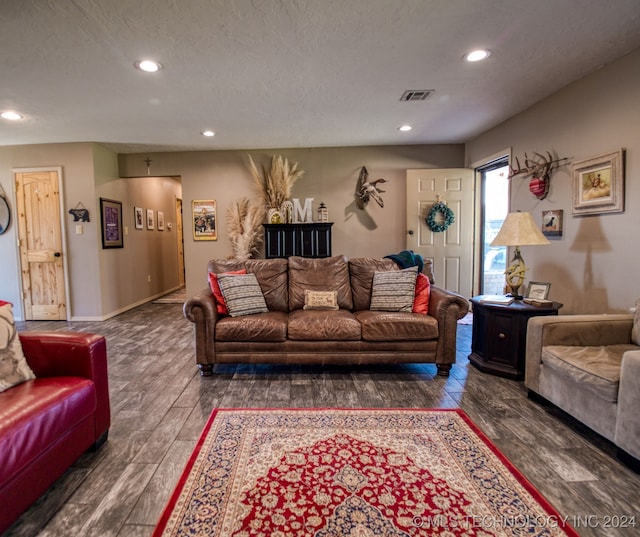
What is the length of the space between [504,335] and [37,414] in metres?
2.99

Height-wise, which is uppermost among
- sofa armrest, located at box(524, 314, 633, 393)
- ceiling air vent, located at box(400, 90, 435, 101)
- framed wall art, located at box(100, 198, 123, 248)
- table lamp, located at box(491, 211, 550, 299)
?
ceiling air vent, located at box(400, 90, 435, 101)

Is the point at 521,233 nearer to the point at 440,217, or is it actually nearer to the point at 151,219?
the point at 440,217

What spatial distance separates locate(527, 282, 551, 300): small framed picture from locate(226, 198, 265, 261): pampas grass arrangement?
3656 mm

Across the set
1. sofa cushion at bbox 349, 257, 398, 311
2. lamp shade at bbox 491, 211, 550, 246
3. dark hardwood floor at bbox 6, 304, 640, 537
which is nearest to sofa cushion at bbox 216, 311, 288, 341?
dark hardwood floor at bbox 6, 304, 640, 537

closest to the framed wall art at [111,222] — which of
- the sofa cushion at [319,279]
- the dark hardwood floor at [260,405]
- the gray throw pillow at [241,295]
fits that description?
the dark hardwood floor at [260,405]

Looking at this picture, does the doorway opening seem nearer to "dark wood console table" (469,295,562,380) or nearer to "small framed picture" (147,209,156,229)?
"dark wood console table" (469,295,562,380)

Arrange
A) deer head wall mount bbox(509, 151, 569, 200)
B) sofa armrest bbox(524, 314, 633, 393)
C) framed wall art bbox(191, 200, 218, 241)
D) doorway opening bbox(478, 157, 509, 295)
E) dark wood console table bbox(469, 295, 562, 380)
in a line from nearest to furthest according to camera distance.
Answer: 1. sofa armrest bbox(524, 314, 633, 393)
2. dark wood console table bbox(469, 295, 562, 380)
3. deer head wall mount bbox(509, 151, 569, 200)
4. doorway opening bbox(478, 157, 509, 295)
5. framed wall art bbox(191, 200, 218, 241)

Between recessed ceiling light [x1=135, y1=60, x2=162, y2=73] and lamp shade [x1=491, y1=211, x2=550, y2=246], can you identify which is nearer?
recessed ceiling light [x1=135, y1=60, x2=162, y2=73]

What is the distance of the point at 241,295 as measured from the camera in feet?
9.94

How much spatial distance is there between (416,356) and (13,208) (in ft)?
18.9

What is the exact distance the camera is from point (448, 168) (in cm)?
516

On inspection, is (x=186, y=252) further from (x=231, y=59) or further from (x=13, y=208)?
(x=231, y=59)

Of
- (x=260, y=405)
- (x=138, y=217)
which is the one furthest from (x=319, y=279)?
(x=138, y=217)

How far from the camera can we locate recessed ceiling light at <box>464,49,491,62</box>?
2.53m
